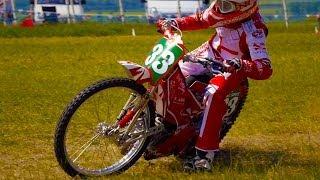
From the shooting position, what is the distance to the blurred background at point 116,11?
127ft

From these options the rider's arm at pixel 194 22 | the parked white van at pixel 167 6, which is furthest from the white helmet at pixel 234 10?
the parked white van at pixel 167 6

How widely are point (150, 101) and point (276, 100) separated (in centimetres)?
532

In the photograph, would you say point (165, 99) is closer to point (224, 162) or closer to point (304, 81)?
point (224, 162)

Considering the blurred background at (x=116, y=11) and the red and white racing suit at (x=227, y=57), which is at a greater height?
the red and white racing suit at (x=227, y=57)

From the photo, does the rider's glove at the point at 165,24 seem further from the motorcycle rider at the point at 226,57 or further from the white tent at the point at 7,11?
the white tent at the point at 7,11

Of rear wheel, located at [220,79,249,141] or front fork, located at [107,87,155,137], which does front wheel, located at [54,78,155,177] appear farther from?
rear wheel, located at [220,79,249,141]

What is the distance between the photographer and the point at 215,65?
5.74m

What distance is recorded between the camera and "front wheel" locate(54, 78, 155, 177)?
5.46m

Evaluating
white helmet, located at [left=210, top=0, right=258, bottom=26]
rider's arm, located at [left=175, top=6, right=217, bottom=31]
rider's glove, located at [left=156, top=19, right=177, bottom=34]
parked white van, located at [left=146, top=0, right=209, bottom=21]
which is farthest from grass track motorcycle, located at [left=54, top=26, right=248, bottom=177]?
parked white van, located at [left=146, top=0, right=209, bottom=21]

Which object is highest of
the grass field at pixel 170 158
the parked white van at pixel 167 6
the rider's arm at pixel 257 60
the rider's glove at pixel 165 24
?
the rider's glove at pixel 165 24

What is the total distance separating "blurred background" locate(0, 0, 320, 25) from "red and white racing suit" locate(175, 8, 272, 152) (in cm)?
2898

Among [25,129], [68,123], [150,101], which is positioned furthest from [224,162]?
[25,129]

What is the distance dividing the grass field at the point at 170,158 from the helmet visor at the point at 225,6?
1.43 meters

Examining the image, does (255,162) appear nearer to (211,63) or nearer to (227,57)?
(227,57)
